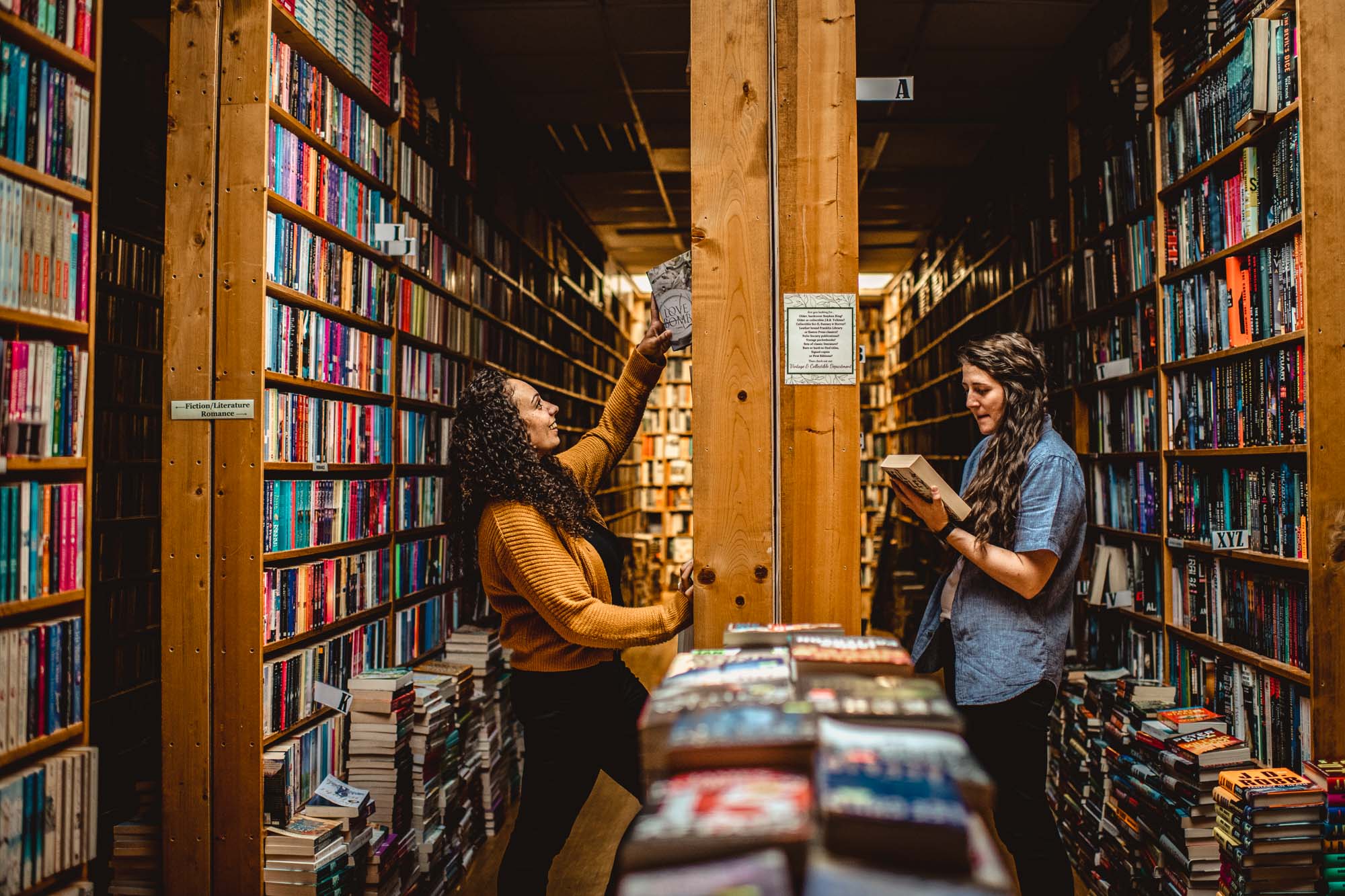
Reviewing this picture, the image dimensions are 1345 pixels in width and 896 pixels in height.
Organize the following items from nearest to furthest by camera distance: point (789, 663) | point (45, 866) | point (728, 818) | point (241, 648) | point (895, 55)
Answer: point (728, 818)
point (789, 663)
point (45, 866)
point (241, 648)
point (895, 55)

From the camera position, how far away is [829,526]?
67.2 inches

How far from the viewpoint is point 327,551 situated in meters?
2.84

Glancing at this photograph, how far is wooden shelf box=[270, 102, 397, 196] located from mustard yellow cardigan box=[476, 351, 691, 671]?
123cm

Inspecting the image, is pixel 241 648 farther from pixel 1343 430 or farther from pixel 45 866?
pixel 1343 430

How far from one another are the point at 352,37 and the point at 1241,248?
110 inches

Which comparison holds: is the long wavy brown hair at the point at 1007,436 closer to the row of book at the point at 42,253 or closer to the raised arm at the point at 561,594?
the raised arm at the point at 561,594

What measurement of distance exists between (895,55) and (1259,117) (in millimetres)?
2142

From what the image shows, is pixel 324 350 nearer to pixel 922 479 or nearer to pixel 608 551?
pixel 608 551

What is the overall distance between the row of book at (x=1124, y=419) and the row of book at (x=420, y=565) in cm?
269

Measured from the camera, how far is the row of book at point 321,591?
2445 millimetres

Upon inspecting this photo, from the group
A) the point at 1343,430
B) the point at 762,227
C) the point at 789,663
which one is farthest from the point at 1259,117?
the point at 789,663

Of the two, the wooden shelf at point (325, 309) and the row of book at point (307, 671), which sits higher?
the wooden shelf at point (325, 309)

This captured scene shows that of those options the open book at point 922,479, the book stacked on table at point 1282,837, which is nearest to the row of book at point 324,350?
the open book at point 922,479

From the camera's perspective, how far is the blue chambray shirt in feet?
6.09
